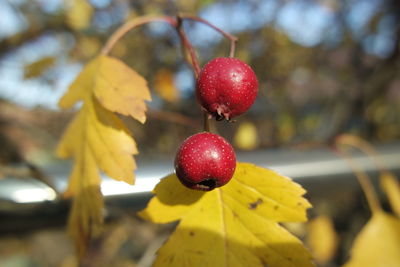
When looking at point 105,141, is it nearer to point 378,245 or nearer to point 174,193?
point 174,193

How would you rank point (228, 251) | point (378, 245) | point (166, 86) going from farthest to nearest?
point (166, 86)
point (378, 245)
point (228, 251)

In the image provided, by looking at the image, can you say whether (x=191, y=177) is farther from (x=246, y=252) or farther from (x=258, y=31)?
(x=258, y=31)

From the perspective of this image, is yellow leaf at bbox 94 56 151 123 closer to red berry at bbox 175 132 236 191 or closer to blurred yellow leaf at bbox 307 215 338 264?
red berry at bbox 175 132 236 191

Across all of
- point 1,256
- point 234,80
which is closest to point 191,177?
point 234,80

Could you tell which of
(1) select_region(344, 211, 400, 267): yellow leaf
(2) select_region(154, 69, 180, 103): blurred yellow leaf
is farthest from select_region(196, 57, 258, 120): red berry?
(2) select_region(154, 69, 180, 103): blurred yellow leaf

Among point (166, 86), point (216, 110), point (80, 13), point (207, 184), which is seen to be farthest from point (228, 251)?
point (166, 86)
